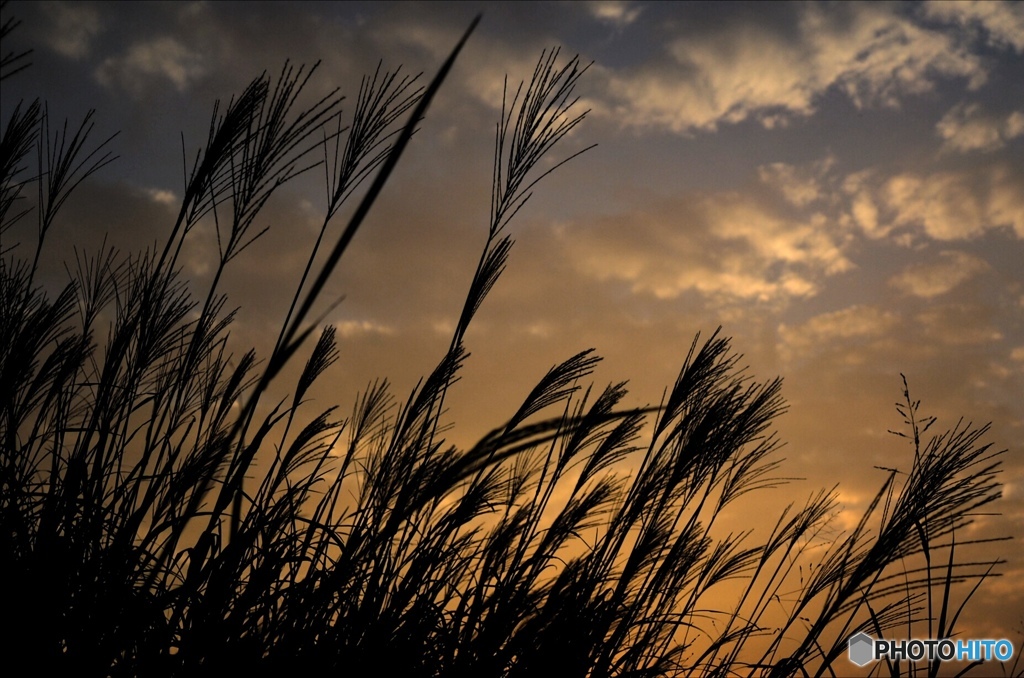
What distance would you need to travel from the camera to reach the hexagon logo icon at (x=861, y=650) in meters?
2.22

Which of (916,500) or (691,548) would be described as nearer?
(916,500)

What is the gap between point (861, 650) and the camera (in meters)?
2.29

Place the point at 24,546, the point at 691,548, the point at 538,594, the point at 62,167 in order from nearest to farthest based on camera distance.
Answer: the point at 24,546, the point at 538,594, the point at 62,167, the point at 691,548

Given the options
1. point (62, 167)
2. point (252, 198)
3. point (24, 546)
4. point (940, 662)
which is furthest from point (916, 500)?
point (62, 167)

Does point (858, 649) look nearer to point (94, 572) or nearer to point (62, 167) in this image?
point (94, 572)

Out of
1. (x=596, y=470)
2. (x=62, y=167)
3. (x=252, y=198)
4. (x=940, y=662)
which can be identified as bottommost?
(x=940, y=662)

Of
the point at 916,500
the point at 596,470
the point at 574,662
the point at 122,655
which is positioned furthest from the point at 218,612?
the point at 916,500

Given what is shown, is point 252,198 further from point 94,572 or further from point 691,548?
point 691,548

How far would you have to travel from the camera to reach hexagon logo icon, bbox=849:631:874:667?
87.5 inches

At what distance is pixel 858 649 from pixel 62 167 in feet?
10.1

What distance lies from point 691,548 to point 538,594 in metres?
0.93

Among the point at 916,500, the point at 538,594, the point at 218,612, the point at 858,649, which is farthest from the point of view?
the point at 858,649

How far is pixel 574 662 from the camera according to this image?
1.87m

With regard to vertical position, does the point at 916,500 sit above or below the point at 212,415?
below
